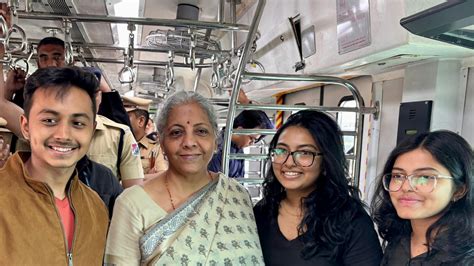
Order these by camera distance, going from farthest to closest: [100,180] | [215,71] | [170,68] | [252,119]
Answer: [252,119] → [215,71] → [170,68] → [100,180]

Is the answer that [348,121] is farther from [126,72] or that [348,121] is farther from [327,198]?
[327,198]

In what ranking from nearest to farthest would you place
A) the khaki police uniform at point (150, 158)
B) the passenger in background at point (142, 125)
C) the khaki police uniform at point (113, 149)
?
the khaki police uniform at point (113, 149), the passenger in background at point (142, 125), the khaki police uniform at point (150, 158)

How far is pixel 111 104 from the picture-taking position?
2131 mm

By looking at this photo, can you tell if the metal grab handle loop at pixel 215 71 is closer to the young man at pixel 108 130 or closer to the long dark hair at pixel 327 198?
the young man at pixel 108 130

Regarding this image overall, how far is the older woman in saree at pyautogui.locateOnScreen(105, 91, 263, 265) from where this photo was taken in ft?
4.20

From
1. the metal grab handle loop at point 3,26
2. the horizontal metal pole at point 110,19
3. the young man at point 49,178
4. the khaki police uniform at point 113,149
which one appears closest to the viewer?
the young man at point 49,178

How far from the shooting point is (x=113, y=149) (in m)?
1.92

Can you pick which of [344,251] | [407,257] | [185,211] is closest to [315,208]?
[344,251]

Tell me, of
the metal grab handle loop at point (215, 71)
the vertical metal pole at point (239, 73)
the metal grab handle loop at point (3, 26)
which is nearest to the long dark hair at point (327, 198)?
the vertical metal pole at point (239, 73)

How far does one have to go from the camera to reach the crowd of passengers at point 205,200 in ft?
3.70

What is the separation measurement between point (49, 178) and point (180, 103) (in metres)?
0.50

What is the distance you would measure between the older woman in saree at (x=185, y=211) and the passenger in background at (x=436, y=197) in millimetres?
524

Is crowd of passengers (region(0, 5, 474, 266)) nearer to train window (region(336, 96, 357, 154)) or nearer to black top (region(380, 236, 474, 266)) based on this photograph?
black top (region(380, 236, 474, 266))

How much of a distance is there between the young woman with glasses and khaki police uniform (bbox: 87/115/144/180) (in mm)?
785
